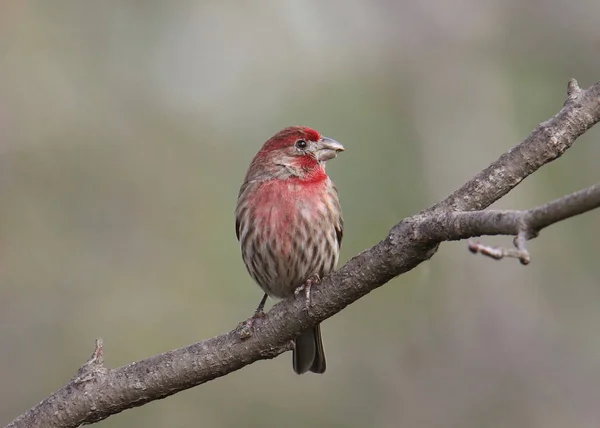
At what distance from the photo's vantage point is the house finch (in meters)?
5.90

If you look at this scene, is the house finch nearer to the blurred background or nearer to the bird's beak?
the bird's beak

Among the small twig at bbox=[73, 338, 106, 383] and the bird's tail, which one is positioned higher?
the bird's tail

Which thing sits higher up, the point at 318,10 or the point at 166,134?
the point at 318,10

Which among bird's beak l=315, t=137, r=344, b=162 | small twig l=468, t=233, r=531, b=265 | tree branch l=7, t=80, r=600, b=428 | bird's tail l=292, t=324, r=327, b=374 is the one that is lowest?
small twig l=468, t=233, r=531, b=265

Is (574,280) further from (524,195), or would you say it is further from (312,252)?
(312,252)

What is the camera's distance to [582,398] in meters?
7.79

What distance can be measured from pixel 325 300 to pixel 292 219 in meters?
1.68

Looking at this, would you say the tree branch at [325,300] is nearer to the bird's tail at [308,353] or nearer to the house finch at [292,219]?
the house finch at [292,219]

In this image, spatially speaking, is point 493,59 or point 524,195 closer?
point 524,195

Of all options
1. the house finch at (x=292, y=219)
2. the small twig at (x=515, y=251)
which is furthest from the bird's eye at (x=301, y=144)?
the small twig at (x=515, y=251)

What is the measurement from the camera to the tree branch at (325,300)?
12.6 ft

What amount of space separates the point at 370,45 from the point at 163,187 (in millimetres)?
3003

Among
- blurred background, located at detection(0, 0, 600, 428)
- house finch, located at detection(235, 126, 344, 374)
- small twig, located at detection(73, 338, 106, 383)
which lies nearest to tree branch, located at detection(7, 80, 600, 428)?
small twig, located at detection(73, 338, 106, 383)

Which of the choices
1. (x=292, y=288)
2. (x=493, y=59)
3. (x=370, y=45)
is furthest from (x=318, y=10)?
(x=292, y=288)
